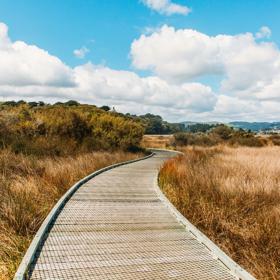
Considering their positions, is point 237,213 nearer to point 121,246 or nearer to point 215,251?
point 215,251

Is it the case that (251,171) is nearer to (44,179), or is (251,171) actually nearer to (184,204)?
(184,204)

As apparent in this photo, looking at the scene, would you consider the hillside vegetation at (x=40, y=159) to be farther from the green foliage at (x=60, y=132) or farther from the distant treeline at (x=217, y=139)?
the distant treeline at (x=217, y=139)

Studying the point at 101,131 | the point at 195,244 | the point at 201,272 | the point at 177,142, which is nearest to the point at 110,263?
the point at 201,272

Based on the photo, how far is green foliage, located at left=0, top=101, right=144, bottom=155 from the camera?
49.4 feet

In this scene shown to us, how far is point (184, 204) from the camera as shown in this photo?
7.62m

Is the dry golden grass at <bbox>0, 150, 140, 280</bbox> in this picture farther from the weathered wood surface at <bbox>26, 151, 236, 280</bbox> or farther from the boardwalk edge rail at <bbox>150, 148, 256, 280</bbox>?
the boardwalk edge rail at <bbox>150, 148, 256, 280</bbox>

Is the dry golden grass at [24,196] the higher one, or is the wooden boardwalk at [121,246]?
the dry golden grass at [24,196]

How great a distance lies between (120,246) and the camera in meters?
5.12

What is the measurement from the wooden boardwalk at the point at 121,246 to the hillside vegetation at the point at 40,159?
0.43m

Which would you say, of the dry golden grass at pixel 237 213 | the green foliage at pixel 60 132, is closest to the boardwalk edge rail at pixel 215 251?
the dry golden grass at pixel 237 213

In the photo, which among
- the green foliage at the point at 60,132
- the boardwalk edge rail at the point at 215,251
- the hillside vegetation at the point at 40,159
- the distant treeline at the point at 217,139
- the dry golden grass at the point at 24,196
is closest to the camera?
the boardwalk edge rail at the point at 215,251

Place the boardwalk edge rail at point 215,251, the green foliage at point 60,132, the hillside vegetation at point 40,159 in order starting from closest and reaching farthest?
the boardwalk edge rail at point 215,251 → the hillside vegetation at point 40,159 → the green foliage at point 60,132

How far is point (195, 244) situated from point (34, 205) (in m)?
3.20

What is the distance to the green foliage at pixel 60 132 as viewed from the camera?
15.1 metres
